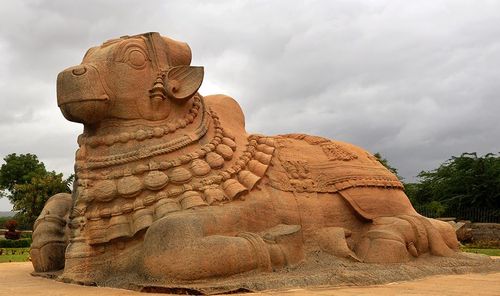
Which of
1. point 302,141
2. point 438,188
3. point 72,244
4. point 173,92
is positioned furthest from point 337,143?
point 438,188

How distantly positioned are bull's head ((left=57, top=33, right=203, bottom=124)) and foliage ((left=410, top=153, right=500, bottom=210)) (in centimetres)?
2265

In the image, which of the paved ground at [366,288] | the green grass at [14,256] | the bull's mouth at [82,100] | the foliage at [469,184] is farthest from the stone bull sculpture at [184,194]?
the foliage at [469,184]

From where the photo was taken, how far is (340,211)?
6.36m

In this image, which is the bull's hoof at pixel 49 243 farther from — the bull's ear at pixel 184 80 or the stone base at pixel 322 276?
the bull's ear at pixel 184 80

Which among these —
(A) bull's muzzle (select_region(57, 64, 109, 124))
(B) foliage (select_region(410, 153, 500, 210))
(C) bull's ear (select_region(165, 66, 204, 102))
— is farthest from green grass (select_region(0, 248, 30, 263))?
(B) foliage (select_region(410, 153, 500, 210))

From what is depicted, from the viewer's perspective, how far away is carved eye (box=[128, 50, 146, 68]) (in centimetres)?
573

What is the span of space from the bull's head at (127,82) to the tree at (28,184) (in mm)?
24168

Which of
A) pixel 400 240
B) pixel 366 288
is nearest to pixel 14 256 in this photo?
pixel 400 240

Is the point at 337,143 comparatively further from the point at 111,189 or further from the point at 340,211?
the point at 111,189

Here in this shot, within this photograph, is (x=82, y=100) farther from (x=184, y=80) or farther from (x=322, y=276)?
(x=322, y=276)

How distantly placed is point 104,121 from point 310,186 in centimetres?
243

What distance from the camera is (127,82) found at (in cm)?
568

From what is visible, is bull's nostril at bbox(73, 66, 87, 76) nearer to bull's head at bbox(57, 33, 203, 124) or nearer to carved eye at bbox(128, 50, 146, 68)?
bull's head at bbox(57, 33, 203, 124)

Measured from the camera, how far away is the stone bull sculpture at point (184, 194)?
501cm
